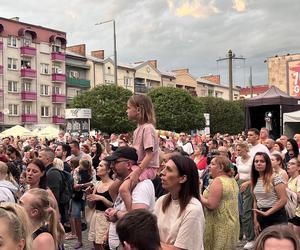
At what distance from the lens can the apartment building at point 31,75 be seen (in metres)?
56.5

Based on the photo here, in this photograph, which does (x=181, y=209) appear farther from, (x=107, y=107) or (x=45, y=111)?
(x=45, y=111)

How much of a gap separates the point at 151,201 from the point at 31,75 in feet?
188

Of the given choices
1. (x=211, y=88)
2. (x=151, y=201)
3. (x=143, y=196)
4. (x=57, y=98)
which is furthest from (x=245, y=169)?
(x=211, y=88)

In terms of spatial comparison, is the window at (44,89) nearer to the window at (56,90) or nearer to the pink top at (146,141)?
the window at (56,90)

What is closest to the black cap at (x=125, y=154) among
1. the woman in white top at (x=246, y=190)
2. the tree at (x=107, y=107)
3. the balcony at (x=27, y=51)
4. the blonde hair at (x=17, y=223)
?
the blonde hair at (x=17, y=223)

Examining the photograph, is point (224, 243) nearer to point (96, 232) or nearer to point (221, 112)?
point (96, 232)

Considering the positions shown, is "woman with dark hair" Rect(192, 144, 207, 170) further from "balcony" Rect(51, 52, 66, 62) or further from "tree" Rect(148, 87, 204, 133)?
"balcony" Rect(51, 52, 66, 62)

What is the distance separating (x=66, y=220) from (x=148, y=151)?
15.5ft

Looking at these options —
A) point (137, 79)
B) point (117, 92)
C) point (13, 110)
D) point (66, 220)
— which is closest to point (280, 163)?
point (66, 220)

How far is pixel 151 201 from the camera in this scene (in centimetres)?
431

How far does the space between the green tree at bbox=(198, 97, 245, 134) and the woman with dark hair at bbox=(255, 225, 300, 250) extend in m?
63.0

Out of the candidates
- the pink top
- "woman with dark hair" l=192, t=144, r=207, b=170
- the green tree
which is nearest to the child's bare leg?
the pink top

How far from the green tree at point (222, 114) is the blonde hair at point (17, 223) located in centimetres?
6243

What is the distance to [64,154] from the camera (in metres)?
10.1
